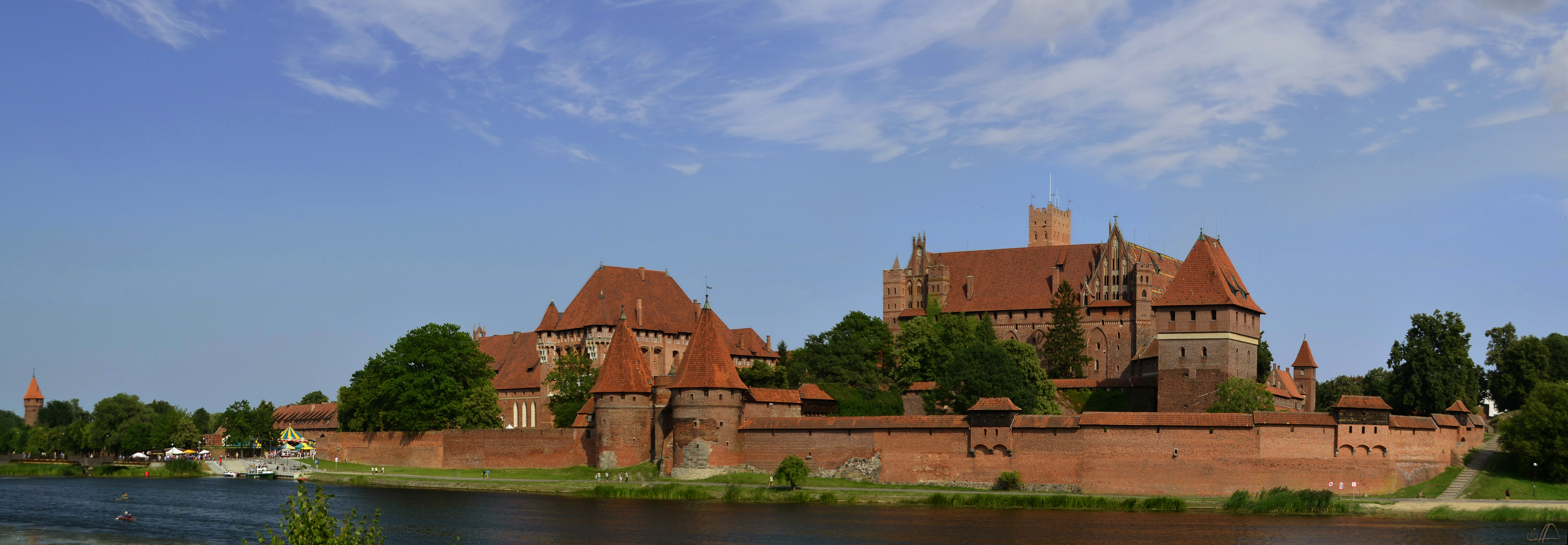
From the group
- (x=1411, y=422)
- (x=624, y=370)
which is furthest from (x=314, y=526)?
(x=624, y=370)

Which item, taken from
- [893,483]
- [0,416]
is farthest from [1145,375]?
[0,416]

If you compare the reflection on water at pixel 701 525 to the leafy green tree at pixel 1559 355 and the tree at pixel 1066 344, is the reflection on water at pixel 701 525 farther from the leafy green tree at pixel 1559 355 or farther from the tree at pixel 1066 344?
the leafy green tree at pixel 1559 355

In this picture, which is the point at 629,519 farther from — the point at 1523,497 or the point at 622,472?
the point at 1523,497

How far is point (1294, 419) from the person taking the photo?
43.9 meters

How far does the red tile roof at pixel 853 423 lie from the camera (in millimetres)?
48312

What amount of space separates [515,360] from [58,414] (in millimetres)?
59902

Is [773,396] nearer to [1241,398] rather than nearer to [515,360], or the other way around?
[1241,398]

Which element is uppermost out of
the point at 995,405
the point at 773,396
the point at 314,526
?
the point at 773,396

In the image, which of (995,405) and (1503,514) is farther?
(995,405)

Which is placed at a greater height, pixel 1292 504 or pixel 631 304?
pixel 631 304

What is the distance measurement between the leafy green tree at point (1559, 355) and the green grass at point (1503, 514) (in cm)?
3306

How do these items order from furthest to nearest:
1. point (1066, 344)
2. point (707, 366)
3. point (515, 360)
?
point (515, 360) < point (1066, 344) < point (707, 366)

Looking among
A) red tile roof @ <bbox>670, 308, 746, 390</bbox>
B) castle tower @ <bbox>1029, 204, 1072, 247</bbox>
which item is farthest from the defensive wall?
castle tower @ <bbox>1029, 204, 1072, 247</bbox>

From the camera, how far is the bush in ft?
152
